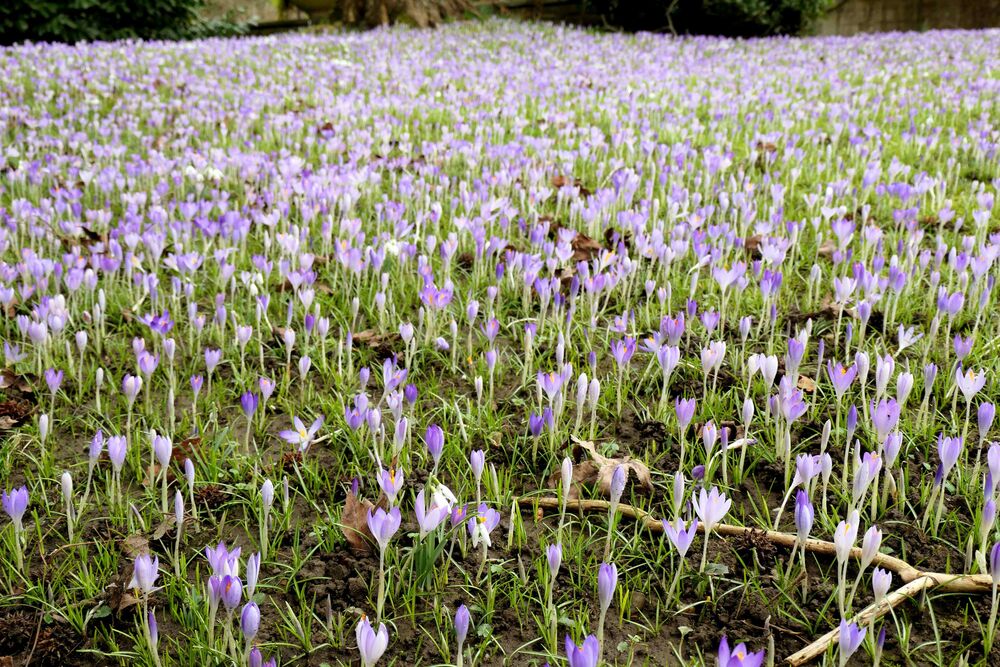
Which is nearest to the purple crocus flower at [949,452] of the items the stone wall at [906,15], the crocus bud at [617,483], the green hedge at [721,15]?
the crocus bud at [617,483]

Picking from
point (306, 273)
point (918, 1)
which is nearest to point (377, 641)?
point (306, 273)

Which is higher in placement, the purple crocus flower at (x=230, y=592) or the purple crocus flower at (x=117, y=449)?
the purple crocus flower at (x=117, y=449)

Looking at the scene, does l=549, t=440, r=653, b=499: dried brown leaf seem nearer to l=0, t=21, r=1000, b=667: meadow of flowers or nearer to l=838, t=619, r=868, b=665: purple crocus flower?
l=0, t=21, r=1000, b=667: meadow of flowers

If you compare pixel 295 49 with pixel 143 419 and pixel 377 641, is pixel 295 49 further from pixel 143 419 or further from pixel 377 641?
pixel 377 641

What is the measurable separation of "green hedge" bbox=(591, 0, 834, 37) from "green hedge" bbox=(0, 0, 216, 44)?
7.91 metres

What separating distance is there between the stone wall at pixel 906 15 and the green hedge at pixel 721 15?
78.8 inches

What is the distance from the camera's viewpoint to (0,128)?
5.47 metres

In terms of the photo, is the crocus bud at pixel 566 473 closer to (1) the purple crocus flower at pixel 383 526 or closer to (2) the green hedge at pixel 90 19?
(1) the purple crocus flower at pixel 383 526

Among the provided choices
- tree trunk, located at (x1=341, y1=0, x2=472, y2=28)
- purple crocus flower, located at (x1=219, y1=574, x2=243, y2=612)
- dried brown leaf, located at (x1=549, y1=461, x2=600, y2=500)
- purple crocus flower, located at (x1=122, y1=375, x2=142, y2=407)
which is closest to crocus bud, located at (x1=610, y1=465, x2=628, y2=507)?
dried brown leaf, located at (x1=549, y1=461, x2=600, y2=500)

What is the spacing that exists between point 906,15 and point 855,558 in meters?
19.0

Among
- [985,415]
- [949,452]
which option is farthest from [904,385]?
[949,452]

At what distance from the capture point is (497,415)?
7.10 ft

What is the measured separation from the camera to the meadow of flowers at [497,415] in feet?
4.72

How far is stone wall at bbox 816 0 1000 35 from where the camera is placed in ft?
55.0
